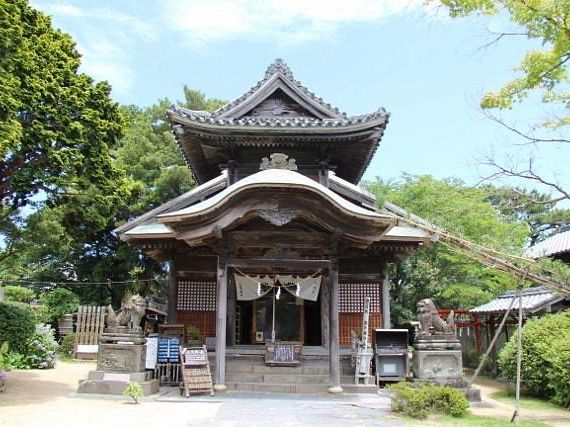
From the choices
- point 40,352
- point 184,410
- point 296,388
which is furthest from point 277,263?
point 40,352

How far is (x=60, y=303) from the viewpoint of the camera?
2536 centimetres

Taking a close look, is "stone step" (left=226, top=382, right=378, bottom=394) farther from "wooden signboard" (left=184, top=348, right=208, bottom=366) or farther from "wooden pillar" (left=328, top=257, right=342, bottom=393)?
"wooden signboard" (left=184, top=348, right=208, bottom=366)

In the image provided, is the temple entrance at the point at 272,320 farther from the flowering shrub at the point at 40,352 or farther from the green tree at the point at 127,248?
the green tree at the point at 127,248

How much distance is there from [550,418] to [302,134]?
9453 mm

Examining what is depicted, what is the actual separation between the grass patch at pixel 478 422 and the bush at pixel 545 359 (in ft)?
10.8

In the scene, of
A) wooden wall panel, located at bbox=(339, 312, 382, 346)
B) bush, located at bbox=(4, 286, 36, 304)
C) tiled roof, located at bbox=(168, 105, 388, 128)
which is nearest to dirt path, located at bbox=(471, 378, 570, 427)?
wooden wall panel, located at bbox=(339, 312, 382, 346)

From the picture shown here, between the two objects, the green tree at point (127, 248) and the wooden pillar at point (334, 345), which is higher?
the green tree at point (127, 248)

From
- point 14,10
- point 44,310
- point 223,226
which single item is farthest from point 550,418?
point 44,310

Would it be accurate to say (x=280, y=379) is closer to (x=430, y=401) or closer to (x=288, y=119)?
(x=430, y=401)

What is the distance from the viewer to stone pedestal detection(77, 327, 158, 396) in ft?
38.8

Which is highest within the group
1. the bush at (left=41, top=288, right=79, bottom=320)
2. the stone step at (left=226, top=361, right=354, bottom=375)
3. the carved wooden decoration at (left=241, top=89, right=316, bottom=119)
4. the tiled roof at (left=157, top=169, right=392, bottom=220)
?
the carved wooden decoration at (left=241, top=89, right=316, bottom=119)

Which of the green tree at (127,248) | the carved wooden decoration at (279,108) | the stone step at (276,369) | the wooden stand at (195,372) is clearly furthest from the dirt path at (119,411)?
the green tree at (127,248)

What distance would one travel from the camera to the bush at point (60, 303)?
25016 millimetres

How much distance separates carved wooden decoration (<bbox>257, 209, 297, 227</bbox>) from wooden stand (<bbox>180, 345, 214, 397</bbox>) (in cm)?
367
